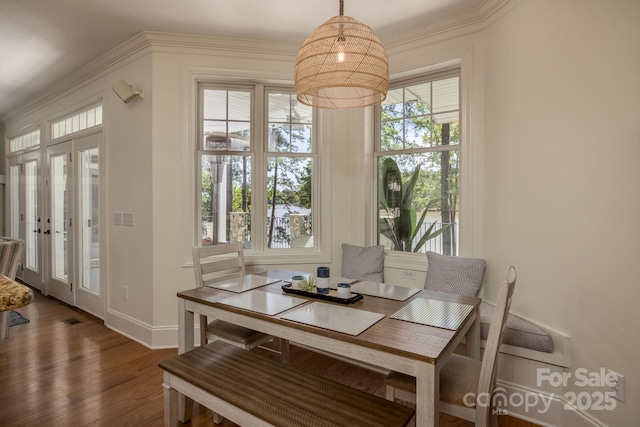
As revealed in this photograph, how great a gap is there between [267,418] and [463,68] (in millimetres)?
2704

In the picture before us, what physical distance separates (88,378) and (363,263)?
2253 mm

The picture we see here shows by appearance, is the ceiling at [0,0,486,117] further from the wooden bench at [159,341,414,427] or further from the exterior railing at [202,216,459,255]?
the wooden bench at [159,341,414,427]

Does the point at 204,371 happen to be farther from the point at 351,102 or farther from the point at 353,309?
the point at 351,102

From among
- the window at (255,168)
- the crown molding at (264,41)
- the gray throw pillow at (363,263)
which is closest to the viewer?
the crown molding at (264,41)

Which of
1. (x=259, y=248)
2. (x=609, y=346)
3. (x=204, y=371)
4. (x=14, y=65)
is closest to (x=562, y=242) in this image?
(x=609, y=346)

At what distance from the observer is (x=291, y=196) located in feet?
10.8

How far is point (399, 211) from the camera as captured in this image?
314cm

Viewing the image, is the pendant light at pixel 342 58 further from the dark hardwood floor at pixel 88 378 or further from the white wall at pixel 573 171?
the dark hardwood floor at pixel 88 378

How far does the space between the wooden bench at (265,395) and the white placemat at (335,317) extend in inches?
11.1

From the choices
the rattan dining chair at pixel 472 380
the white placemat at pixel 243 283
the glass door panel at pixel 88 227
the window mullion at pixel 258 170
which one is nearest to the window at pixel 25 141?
the glass door panel at pixel 88 227

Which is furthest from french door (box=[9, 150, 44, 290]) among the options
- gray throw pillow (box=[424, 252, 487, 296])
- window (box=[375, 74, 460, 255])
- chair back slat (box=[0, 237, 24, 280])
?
gray throw pillow (box=[424, 252, 487, 296])

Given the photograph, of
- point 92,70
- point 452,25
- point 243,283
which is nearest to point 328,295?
point 243,283

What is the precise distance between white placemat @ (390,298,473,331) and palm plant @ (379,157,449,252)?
51.0 inches

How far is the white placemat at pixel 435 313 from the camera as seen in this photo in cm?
148
